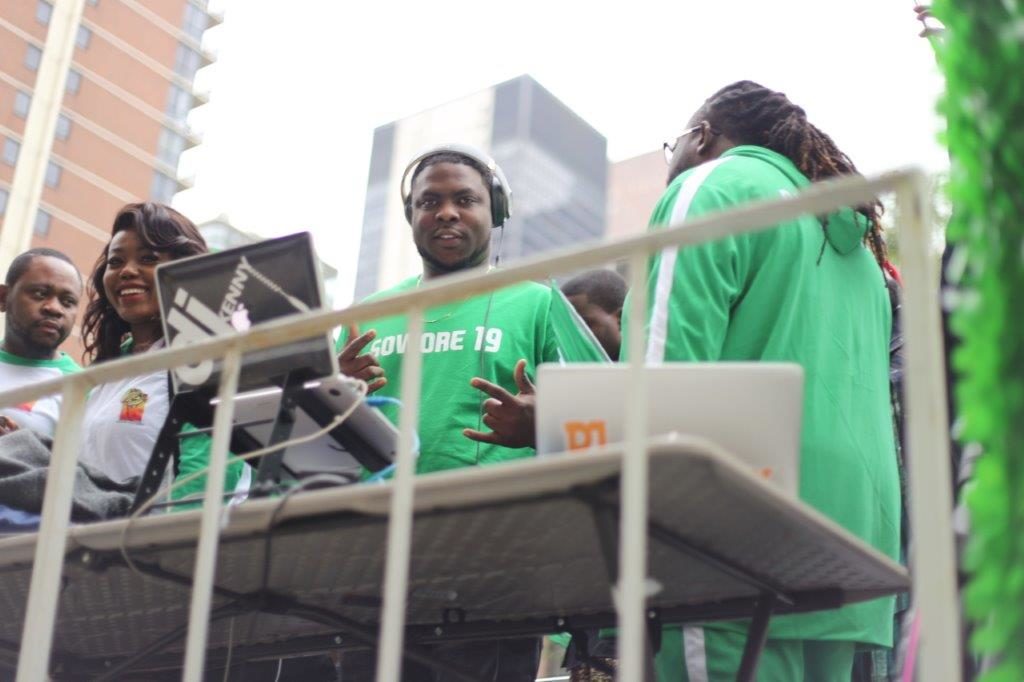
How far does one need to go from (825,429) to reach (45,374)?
2303 millimetres

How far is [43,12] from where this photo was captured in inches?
1708

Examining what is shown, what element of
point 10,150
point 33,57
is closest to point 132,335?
point 10,150

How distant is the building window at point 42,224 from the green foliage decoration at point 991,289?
43.5 m

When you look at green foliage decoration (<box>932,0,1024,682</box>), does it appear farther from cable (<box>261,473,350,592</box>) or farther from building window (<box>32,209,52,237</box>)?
building window (<box>32,209,52,237</box>)

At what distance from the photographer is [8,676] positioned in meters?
3.10

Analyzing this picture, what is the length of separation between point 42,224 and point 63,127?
12.1 ft

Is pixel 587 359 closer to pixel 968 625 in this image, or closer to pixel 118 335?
pixel 968 625

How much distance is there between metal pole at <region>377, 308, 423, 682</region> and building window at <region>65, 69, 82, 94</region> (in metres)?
45.6

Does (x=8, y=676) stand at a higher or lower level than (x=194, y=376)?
lower

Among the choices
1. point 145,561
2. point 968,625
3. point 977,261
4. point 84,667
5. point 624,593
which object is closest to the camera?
point 977,261

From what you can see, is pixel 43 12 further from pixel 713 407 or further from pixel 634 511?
pixel 634 511

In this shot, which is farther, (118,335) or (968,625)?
(118,335)

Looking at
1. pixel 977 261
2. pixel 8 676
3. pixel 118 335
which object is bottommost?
pixel 8 676

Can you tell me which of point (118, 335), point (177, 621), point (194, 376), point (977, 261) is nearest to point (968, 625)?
point (977, 261)
